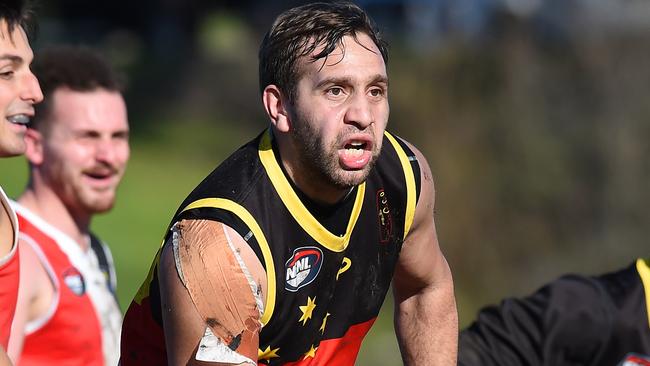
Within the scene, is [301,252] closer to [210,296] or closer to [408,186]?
[210,296]

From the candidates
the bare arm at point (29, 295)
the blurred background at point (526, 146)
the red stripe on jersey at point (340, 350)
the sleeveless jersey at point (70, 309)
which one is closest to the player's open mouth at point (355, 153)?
the red stripe on jersey at point (340, 350)

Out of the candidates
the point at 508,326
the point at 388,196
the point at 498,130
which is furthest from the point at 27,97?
the point at 498,130

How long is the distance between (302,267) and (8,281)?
0.93 meters

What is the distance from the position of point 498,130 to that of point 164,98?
450 inches

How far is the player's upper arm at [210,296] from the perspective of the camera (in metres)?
3.66

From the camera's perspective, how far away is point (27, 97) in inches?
157

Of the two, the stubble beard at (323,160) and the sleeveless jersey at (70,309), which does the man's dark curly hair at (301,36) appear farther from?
the sleeveless jersey at (70,309)

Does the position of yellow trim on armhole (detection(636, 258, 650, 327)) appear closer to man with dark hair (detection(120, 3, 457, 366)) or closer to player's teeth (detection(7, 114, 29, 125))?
man with dark hair (detection(120, 3, 457, 366))

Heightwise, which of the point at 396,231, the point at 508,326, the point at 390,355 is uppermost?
the point at 396,231

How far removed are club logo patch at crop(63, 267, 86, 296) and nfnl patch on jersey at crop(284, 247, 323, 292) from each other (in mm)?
1621

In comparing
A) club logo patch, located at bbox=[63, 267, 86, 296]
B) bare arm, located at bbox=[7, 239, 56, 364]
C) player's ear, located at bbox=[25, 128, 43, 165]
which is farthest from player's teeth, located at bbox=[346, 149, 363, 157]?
player's ear, located at bbox=[25, 128, 43, 165]

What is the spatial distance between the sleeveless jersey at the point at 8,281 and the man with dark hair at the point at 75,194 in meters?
1.05

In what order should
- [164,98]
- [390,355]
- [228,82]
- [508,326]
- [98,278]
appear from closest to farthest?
[508,326] < [98,278] < [390,355] < [228,82] < [164,98]

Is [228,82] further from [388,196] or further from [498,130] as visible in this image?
[388,196]
